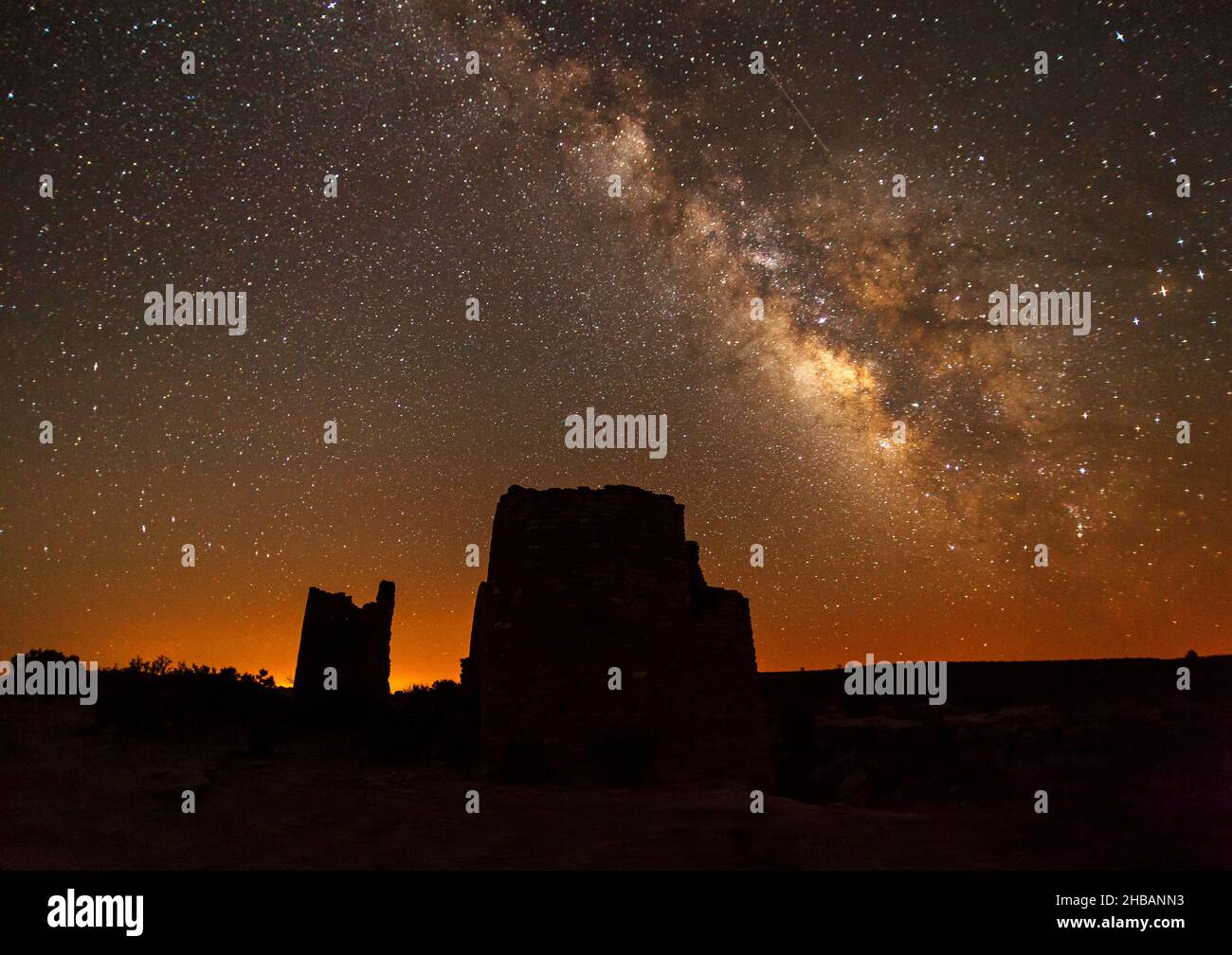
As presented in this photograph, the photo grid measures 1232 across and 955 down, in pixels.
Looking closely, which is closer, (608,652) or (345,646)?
(608,652)

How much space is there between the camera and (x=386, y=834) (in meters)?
9.91

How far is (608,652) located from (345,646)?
37.3 feet

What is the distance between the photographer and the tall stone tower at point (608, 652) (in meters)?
13.7

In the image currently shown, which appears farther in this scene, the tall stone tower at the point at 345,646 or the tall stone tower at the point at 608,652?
the tall stone tower at the point at 345,646

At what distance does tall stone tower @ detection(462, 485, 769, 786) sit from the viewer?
13.7 m

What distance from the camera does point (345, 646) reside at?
22.9 meters

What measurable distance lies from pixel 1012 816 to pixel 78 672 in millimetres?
23242

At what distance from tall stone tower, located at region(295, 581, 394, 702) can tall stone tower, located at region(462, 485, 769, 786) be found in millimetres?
8336

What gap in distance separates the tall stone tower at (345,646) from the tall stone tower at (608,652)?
27.3ft

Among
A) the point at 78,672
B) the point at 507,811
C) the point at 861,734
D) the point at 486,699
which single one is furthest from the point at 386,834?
the point at 861,734

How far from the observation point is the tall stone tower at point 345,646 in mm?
21766

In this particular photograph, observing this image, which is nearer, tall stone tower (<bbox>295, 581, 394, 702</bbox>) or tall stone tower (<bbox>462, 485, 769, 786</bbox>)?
tall stone tower (<bbox>462, 485, 769, 786</bbox>)
